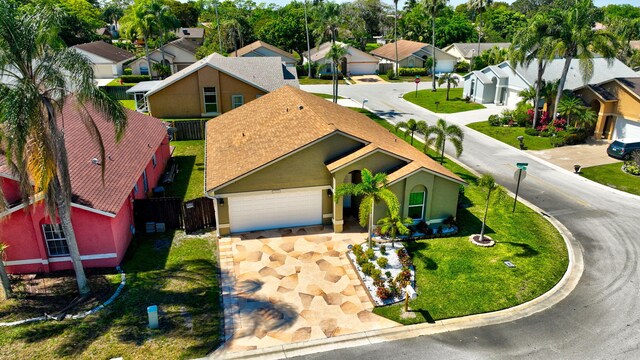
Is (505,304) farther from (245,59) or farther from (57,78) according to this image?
(245,59)

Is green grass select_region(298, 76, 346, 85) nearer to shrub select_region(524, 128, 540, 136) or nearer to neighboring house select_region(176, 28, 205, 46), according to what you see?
shrub select_region(524, 128, 540, 136)

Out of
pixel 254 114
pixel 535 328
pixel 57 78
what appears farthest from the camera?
pixel 254 114

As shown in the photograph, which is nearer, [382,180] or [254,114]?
[382,180]

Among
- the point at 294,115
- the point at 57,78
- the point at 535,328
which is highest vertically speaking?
the point at 57,78

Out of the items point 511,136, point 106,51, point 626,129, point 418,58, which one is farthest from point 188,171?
point 418,58

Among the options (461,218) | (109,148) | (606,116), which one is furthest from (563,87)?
(109,148)

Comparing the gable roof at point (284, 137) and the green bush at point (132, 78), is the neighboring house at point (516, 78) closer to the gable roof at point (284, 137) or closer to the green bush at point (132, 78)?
the gable roof at point (284, 137)

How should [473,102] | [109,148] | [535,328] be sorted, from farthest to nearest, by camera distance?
[473,102] → [109,148] → [535,328]
